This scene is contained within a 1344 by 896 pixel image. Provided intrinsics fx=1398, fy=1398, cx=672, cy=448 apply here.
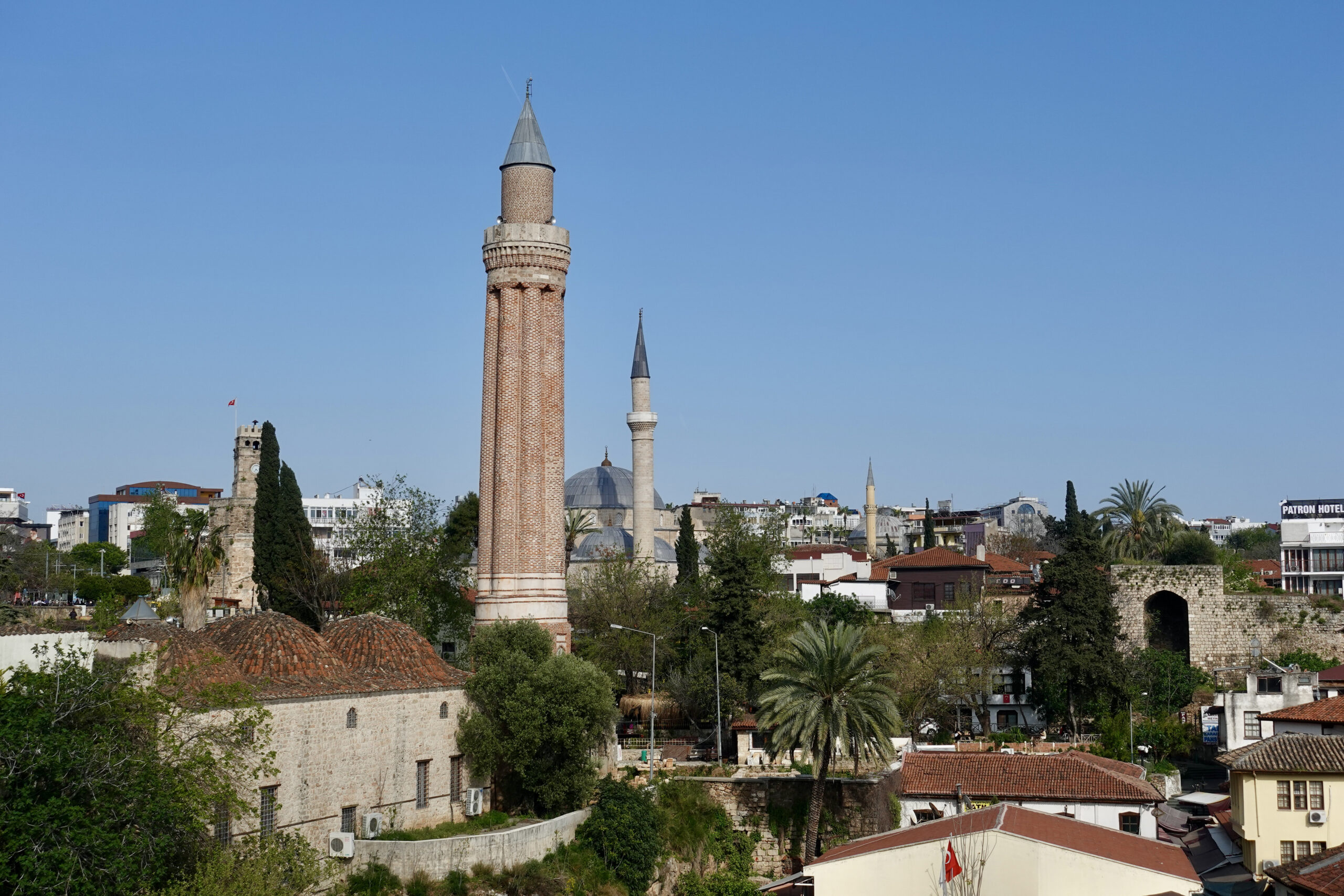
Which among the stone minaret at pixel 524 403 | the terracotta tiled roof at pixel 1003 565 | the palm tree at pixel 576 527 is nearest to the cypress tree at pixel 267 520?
the stone minaret at pixel 524 403

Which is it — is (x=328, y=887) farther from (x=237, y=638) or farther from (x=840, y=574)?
(x=840, y=574)

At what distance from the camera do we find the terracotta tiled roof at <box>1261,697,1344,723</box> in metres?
38.6

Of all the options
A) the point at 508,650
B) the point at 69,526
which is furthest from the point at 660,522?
the point at 69,526

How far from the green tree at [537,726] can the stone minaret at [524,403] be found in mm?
5945

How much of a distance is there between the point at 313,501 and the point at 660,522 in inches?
1727

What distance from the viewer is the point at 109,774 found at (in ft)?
78.9

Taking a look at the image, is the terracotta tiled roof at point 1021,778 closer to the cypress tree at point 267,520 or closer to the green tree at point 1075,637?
the green tree at point 1075,637

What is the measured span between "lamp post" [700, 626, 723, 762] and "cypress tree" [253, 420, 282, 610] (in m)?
18.8

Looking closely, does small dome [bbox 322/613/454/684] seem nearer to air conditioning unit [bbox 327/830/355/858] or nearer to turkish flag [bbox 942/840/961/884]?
air conditioning unit [bbox 327/830/355/858]

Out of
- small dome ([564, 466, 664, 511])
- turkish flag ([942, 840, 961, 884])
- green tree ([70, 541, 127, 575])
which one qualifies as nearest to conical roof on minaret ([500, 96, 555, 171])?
turkish flag ([942, 840, 961, 884])

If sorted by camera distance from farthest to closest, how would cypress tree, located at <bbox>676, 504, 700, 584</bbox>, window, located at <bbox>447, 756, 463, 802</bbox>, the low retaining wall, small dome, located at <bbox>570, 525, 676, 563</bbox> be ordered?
small dome, located at <bbox>570, 525, 676, 563</bbox>
cypress tree, located at <bbox>676, 504, 700, 584</bbox>
window, located at <bbox>447, 756, 463, 802</bbox>
the low retaining wall

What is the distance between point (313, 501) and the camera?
13275cm

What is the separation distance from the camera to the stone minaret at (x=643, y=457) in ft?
246

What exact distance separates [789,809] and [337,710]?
45.4ft
